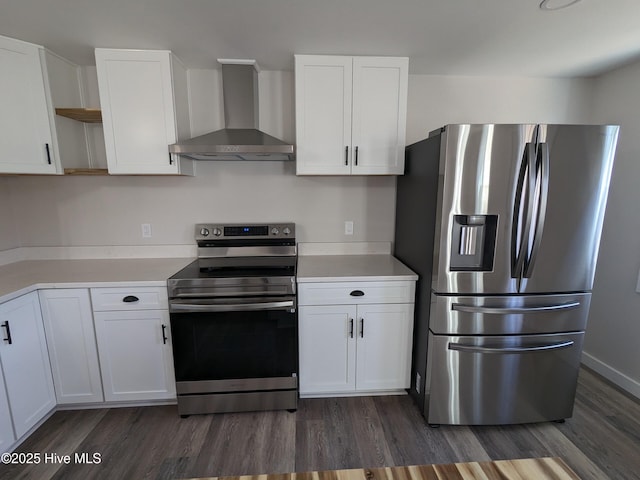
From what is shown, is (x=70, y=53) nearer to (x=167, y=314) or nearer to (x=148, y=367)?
(x=167, y=314)

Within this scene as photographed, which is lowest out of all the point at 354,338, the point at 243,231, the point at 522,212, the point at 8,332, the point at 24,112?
the point at 354,338

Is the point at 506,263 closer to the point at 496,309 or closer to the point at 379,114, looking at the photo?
the point at 496,309

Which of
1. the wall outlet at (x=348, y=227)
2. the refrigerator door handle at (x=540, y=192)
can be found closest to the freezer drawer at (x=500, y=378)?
the refrigerator door handle at (x=540, y=192)

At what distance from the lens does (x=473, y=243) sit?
1.73 metres

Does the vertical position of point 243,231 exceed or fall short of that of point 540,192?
it falls short

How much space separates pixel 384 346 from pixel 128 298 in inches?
67.0

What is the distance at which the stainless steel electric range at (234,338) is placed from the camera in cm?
185

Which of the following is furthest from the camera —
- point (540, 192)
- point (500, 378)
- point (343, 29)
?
point (500, 378)

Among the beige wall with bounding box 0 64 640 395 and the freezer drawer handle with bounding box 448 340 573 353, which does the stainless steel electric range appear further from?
the freezer drawer handle with bounding box 448 340 573 353

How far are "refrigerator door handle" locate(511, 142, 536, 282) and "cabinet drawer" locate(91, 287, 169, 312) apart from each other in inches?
82.7

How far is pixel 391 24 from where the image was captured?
1655 millimetres

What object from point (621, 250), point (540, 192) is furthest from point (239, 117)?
point (621, 250)

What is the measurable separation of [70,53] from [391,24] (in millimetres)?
2128

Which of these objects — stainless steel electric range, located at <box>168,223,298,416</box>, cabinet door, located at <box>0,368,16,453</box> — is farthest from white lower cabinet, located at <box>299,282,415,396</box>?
cabinet door, located at <box>0,368,16,453</box>
